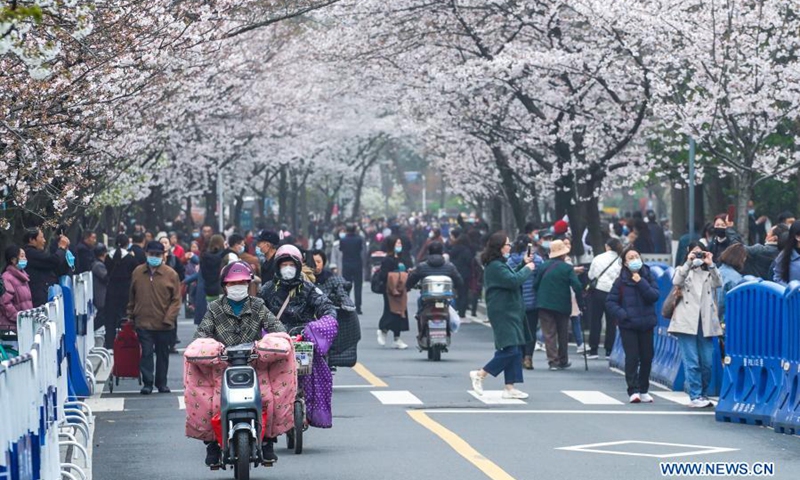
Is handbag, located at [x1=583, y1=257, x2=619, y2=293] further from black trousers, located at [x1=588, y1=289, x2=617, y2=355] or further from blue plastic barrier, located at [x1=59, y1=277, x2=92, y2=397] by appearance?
blue plastic barrier, located at [x1=59, y1=277, x2=92, y2=397]

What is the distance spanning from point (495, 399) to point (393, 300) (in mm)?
8310

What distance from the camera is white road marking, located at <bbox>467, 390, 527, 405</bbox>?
17.9m

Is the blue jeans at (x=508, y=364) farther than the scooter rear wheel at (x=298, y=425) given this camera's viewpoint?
Yes

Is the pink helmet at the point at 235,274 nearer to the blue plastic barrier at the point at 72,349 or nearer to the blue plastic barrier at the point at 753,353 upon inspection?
the blue plastic barrier at the point at 72,349

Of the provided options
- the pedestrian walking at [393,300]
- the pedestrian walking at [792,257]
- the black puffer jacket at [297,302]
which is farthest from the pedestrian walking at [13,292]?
the pedestrian walking at [792,257]

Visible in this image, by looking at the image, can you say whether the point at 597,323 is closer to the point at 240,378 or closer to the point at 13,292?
the point at 13,292

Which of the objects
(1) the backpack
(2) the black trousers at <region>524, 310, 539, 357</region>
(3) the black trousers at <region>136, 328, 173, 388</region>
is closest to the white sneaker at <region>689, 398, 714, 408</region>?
(2) the black trousers at <region>524, 310, 539, 357</region>

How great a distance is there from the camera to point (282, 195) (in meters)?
73.4

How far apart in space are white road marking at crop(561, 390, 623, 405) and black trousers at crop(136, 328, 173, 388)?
4496 millimetres

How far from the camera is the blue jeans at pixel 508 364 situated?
59.5 feet

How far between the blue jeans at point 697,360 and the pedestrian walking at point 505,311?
1666 millimetres

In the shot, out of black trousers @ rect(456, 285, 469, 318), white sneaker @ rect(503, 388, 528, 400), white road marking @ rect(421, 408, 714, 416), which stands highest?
black trousers @ rect(456, 285, 469, 318)

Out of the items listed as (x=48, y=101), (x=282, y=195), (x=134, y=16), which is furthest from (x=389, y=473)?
(x=282, y=195)

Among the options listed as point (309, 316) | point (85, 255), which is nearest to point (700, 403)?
point (309, 316)
